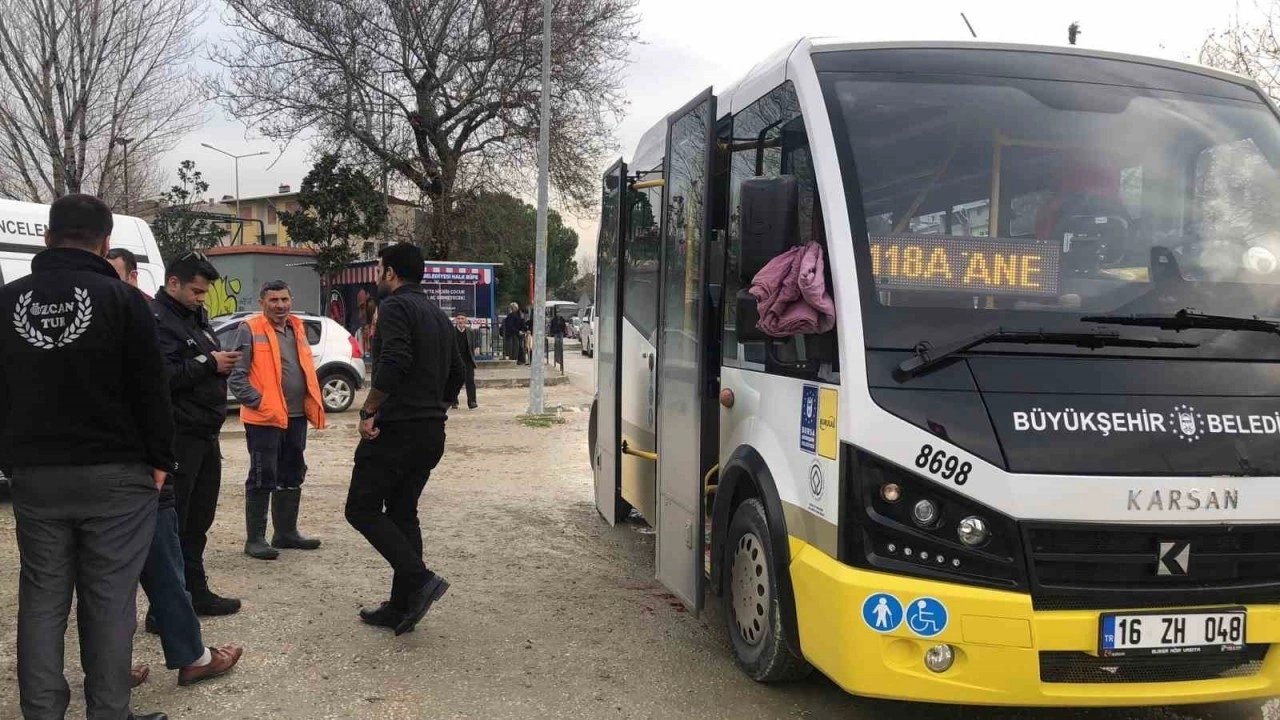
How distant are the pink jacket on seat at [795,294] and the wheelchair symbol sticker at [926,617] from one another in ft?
3.26

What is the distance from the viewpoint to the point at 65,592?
3535mm

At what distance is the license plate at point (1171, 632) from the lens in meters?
3.36

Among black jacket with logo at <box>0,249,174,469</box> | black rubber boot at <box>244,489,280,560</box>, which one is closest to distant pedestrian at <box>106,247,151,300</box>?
black jacket with logo at <box>0,249,174,469</box>

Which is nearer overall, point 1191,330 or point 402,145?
point 1191,330

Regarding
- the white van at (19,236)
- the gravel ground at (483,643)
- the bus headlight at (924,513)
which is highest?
the white van at (19,236)

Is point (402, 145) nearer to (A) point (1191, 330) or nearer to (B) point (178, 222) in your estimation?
(B) point (178, 222)

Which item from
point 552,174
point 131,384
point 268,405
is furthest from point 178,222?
point 131,384

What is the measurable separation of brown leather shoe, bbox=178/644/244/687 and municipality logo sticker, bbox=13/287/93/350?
1630 millimetres

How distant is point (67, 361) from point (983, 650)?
3.10 metres

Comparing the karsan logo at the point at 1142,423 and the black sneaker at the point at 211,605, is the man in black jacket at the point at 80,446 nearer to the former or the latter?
the black sneaker at the point at 211,605

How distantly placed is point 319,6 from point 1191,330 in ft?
90.1

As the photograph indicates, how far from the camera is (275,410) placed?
6.41 meters

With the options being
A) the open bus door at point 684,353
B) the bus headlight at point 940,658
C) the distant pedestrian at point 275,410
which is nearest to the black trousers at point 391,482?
the open bus door at point 684,353

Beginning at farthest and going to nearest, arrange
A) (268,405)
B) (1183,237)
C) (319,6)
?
(319,6)
(268,405)
(1183,237)
